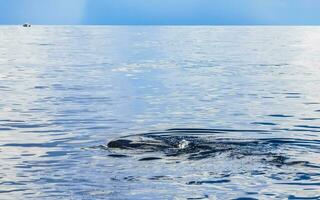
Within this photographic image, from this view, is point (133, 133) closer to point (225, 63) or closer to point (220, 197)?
point (220, 197)

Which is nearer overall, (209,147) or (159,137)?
(209,147)

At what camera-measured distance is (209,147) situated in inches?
875

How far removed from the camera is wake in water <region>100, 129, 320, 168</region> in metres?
20.8

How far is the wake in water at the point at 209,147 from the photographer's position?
2080 centimetres

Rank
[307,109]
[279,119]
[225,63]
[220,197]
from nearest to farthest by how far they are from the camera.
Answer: [220,197]
[279,119]
[307,109]
[225,63]

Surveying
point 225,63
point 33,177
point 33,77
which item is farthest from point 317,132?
point 225,63

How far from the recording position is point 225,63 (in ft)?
240

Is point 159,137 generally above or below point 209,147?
above

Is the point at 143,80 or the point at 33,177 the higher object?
the point at 143,80

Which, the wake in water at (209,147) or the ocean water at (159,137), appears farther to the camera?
the wake in water at (209,147)

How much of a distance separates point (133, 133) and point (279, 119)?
7912mm

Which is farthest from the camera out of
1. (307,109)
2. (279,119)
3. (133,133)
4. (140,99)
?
(140,99)

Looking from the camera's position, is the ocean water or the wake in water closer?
the ocean water

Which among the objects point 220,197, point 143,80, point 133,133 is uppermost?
point 143,80
